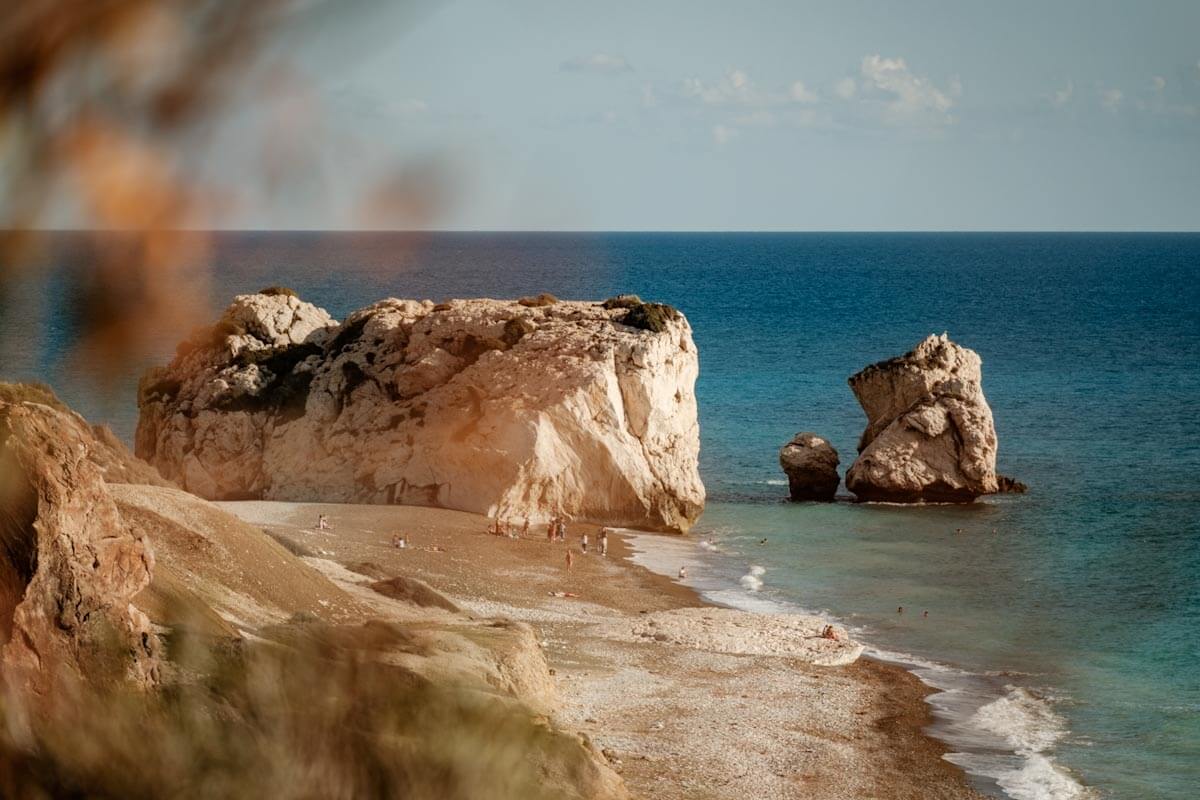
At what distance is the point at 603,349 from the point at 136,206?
164 feet

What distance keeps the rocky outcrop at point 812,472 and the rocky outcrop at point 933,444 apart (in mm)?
917

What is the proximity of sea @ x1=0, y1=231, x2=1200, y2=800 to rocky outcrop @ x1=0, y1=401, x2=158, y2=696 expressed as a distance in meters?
0.51

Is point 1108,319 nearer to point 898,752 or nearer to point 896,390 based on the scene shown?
point 896,390

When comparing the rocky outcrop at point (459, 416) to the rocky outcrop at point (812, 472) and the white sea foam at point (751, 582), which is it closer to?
the white sea foam at point (751, 582)

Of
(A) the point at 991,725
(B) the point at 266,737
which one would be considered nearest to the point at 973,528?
(A) the point at 991,725

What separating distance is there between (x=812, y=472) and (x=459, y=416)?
18.9m

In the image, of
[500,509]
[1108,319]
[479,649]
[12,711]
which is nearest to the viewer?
[12,711]

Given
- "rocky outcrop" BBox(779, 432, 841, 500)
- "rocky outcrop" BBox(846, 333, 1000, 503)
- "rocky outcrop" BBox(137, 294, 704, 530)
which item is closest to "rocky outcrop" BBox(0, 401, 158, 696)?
"rocky outcrop" BBox(137, 294, 704, 530)

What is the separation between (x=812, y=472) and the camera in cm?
6294

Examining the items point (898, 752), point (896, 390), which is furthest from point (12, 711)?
point (896, 390)

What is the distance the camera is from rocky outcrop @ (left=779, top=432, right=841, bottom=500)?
6284 centimetres

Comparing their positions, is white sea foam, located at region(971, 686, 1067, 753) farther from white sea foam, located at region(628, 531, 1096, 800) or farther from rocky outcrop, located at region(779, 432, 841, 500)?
→ rocky outcrop, located at region(779, 432, 841, 500)

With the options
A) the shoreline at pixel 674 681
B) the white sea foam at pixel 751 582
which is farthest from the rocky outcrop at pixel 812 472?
the shoreline at pixel 674 681

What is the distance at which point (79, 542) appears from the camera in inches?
254
